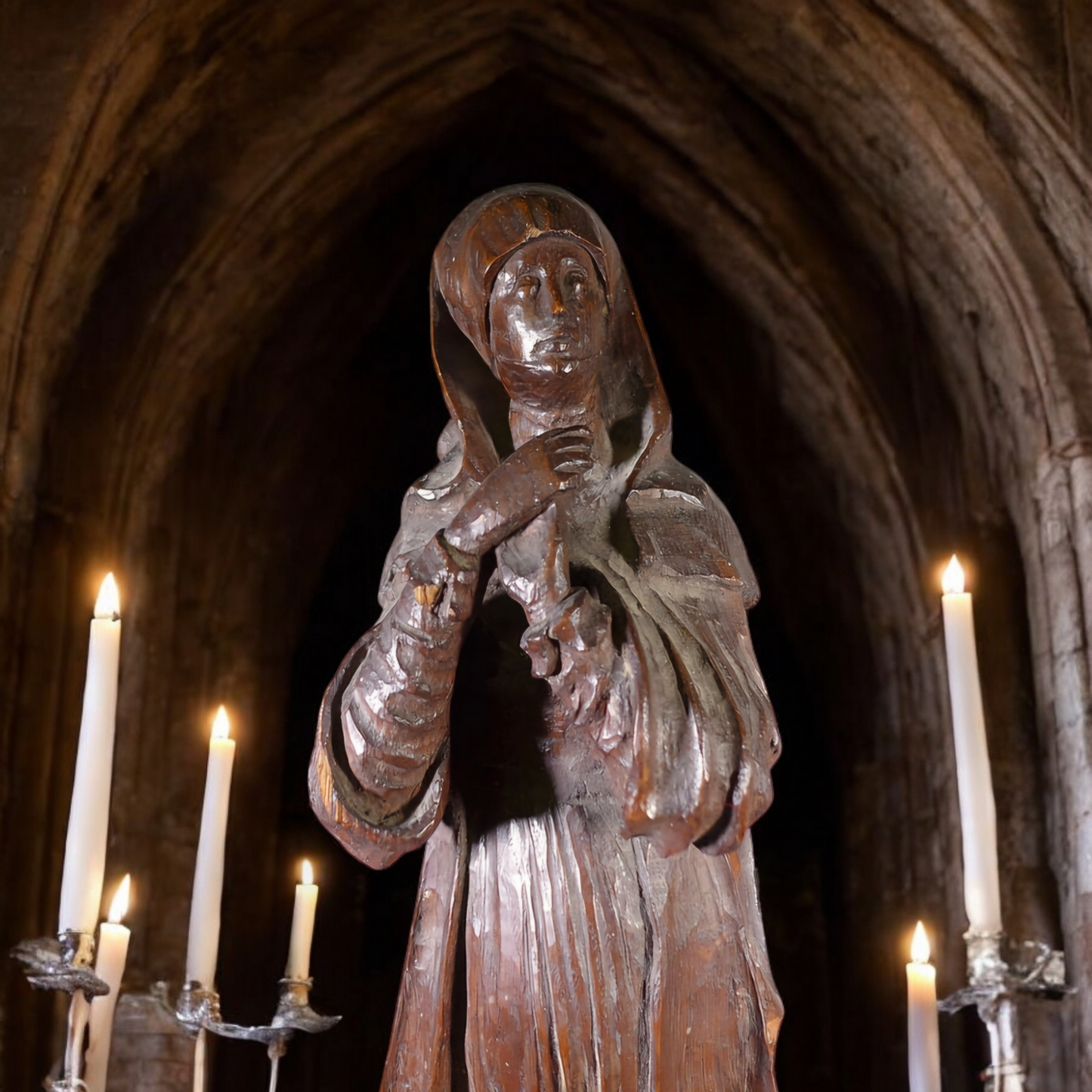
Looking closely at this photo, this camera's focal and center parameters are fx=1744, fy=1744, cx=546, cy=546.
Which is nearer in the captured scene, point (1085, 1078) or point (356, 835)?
point (356, 835)

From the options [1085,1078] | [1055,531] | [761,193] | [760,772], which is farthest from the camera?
[761,193]

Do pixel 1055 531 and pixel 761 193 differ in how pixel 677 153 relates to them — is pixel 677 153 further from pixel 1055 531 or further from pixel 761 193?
pixel 1055 531

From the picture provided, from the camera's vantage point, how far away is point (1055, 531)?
14.8 ft

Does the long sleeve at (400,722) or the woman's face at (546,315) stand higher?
the woman's face at (546,315)

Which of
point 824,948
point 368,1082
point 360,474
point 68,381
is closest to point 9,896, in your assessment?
point 68,381

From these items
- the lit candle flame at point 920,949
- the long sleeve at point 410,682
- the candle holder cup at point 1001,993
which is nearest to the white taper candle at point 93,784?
the long sleeve at point 410,682

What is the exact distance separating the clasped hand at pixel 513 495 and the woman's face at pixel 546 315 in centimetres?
18

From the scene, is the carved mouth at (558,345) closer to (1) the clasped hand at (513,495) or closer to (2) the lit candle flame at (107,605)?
(1) the clasped hand at (513,495)

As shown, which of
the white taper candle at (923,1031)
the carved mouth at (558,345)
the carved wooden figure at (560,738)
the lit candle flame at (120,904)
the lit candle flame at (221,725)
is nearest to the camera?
the carved wooden figure at (560,738)

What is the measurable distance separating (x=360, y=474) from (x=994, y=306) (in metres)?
2.48

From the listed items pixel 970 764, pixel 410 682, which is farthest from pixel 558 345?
pixel 970 764

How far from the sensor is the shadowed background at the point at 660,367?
444cm

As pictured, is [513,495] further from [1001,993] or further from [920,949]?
[920,949]

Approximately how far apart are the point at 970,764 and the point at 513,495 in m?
1.44
